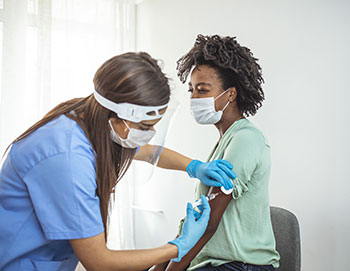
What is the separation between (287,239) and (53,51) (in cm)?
227

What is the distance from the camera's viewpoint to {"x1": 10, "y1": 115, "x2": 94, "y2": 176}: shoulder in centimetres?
98

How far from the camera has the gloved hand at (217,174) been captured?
128 centimetres

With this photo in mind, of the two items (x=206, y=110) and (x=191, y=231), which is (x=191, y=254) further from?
(x=206, y=110)

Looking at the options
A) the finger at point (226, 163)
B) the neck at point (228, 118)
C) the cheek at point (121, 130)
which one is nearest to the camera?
the cheek at point (121, 130)

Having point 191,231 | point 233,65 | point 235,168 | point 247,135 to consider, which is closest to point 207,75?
point 233,65

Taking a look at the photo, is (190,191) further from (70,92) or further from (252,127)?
(252,127)

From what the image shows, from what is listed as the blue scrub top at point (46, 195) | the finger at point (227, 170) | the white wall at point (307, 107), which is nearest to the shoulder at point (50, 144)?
the blue scrub top at point (46, 195)

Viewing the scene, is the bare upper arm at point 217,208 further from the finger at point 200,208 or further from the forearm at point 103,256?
the forearm at point 103,256

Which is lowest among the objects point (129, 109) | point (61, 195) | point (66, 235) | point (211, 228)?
point (211, 228)

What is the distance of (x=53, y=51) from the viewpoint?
2.90 metres

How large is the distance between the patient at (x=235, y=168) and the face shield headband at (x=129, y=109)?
410 mm

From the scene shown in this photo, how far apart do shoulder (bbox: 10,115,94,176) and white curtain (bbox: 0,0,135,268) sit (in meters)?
1.87

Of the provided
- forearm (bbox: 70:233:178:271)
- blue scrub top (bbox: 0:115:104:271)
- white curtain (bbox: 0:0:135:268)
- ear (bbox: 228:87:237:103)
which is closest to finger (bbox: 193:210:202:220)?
forearm (bbox: 70:233:178:271)

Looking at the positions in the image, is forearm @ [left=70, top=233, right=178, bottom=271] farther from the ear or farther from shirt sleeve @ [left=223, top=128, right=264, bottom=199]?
the ear
